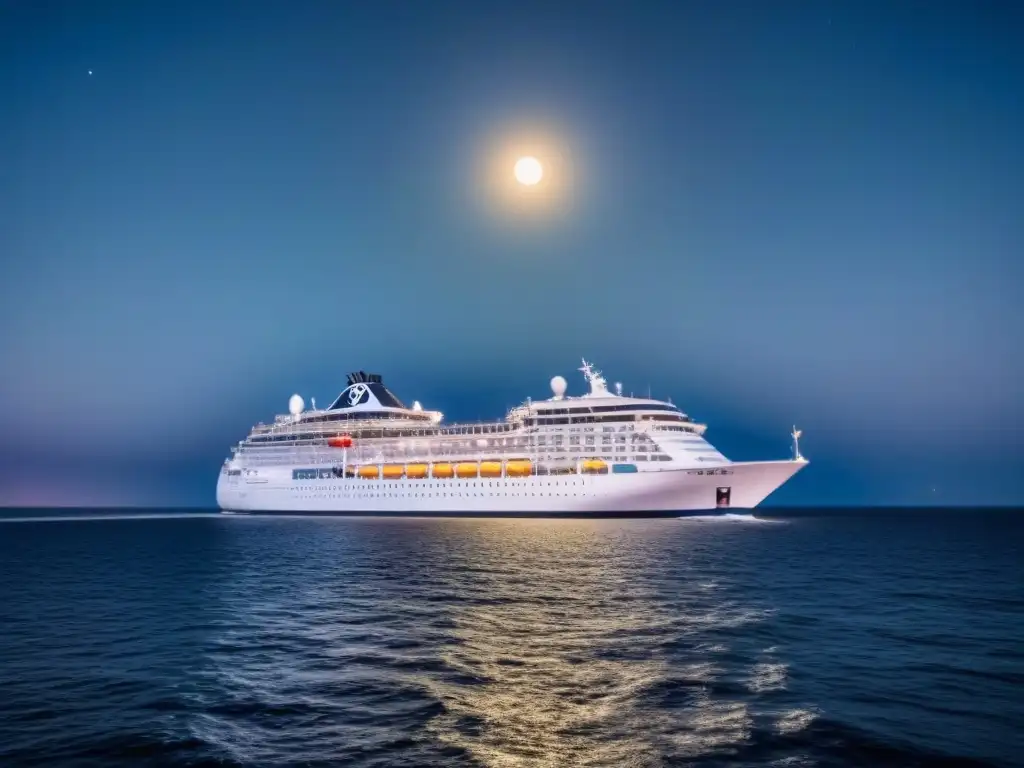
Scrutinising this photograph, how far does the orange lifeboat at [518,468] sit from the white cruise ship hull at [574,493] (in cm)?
232

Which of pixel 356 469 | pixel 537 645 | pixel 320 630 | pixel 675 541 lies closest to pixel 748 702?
pixel 537 645

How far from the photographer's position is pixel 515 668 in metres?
17.3

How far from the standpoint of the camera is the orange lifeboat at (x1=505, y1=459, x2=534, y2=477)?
3280 inches

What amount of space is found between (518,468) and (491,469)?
13.4ft

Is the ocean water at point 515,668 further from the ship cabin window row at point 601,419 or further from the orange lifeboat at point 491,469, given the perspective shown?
the orange lifeboat at point 491,469

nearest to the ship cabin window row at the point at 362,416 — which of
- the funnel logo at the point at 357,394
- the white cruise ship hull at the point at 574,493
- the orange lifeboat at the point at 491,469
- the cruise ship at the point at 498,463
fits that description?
the cruise ship at the point at 498,463

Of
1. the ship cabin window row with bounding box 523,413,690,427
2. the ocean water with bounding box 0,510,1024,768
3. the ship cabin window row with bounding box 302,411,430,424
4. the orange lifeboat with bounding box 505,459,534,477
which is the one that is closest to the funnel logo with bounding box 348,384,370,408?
the ship cabin window row with bounding box 302,411,430,424

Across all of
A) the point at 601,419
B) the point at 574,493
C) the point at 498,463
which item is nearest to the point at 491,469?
the point at 498,463

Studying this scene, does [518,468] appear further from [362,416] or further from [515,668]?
[515,668]

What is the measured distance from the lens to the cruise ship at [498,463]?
74562 mm

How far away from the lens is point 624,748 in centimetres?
1194

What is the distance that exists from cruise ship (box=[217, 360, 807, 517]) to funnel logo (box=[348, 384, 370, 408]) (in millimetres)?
205

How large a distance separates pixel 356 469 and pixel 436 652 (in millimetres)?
82776

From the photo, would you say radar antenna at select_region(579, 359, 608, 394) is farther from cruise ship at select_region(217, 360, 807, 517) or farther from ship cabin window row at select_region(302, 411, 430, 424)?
ship cabin window row at select_region(302, 411, 430, 424)
